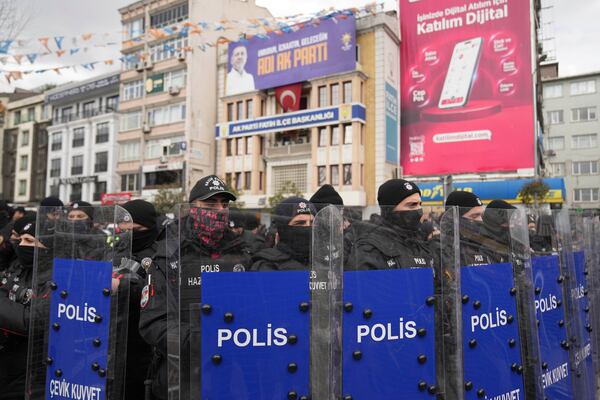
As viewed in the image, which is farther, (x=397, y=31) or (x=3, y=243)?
(x=397, y=31)

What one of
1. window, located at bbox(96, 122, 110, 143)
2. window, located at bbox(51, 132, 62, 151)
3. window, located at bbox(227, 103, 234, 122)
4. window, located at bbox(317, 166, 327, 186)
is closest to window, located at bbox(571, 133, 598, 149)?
window, located at bbox(317, 166, 327, 186)

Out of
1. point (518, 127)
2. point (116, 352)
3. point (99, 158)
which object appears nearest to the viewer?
point (116, 352)

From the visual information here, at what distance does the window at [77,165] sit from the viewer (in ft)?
128

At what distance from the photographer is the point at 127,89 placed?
119 feet

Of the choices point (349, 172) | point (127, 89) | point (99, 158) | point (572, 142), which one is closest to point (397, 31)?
point (349, 172)

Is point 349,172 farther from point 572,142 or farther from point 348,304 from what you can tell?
point 572,142

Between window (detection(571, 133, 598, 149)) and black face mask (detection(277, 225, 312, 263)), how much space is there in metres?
51.9

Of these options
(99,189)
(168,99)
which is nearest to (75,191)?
(99,189)

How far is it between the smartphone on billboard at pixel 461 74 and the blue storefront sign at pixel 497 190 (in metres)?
4.64

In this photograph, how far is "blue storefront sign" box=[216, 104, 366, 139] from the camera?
27.2m

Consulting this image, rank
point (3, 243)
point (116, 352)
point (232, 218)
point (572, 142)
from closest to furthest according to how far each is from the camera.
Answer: point (232, 218) → point (116, 352) → point (3, 243) → point (572, 142)

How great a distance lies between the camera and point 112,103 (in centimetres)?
3828

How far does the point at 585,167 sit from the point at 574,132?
3831 millimetres

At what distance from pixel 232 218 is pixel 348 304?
2.24 feet
